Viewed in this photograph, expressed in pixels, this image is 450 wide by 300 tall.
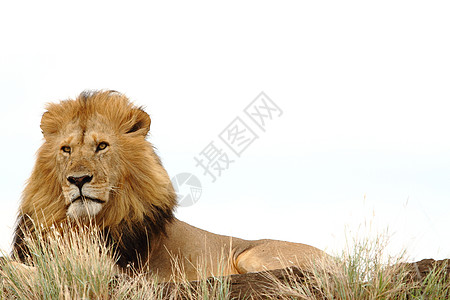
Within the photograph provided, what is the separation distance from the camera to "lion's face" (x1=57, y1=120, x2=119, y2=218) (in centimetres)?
521

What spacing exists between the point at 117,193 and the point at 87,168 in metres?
0.38

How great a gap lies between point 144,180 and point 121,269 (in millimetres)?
795

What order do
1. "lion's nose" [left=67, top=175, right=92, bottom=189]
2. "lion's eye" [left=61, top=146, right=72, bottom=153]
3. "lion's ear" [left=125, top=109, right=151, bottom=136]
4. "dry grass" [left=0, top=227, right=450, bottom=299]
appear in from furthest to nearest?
"lion's ear" [left=125, top=109, right=151, bottom=136] → "lion's eye" [left=61, top=146, right=72, bottom=153] → "lion's nose" [left=67, top=175, right=92, bottom=189] → "dry grass" [left=0, top=227, right=450, bottom=299]

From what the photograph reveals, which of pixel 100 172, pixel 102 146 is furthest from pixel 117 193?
pixel 102 146

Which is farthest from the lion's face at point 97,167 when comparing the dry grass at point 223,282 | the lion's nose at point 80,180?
the dry grass at point 223,282

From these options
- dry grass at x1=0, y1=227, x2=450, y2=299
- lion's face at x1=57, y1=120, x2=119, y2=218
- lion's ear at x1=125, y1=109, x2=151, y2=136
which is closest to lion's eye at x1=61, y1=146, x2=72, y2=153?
lion's face at x1=57, y1=120, x2=119, y2=218

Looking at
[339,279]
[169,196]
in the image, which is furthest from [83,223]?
[339,279]

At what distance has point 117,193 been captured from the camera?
5445 mm

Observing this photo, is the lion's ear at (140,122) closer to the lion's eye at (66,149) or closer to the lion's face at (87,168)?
the lion's face at (87,168)

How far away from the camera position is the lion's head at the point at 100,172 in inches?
208

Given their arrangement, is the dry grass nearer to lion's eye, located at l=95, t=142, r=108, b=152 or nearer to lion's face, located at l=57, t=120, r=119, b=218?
lion's face, located at l=57, t=120, r=119, b=218

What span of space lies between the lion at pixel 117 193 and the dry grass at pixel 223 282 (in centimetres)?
69

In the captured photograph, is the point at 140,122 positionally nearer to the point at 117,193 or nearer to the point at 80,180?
the point at 117,193

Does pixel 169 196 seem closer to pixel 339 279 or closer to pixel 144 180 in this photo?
pixel 144 180
